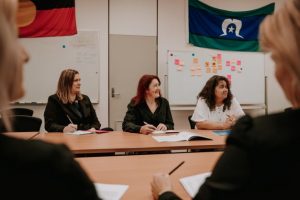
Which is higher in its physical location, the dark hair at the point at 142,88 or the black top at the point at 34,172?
the dark hair at the point at 142,88

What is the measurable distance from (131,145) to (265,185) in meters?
1.59

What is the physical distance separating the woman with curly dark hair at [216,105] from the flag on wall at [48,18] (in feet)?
7.52

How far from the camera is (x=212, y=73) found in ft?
16.3

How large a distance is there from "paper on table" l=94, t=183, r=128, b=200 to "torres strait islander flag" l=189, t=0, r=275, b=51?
3.98m

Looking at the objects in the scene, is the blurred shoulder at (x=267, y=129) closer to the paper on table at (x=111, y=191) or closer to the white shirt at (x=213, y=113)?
the paper on table at (x=111, y=191)

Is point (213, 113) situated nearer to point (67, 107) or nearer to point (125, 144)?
point (125, 144)

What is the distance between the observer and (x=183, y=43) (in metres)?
4.98

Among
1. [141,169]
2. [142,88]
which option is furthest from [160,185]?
[142,88]

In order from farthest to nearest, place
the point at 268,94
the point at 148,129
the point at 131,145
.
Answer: the point at 268,94 → the point at 148,129 → the point at 131,145

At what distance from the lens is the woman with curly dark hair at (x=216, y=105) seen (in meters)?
3.34

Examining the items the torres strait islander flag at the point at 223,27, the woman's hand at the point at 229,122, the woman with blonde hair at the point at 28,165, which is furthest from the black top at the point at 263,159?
the torres strait islander flag at the point at 223,27

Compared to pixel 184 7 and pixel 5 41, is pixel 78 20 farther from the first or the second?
pixel 5 41

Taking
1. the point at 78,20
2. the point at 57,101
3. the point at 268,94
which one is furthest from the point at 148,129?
the point at 268,94

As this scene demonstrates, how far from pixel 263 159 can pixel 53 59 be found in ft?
14.0
